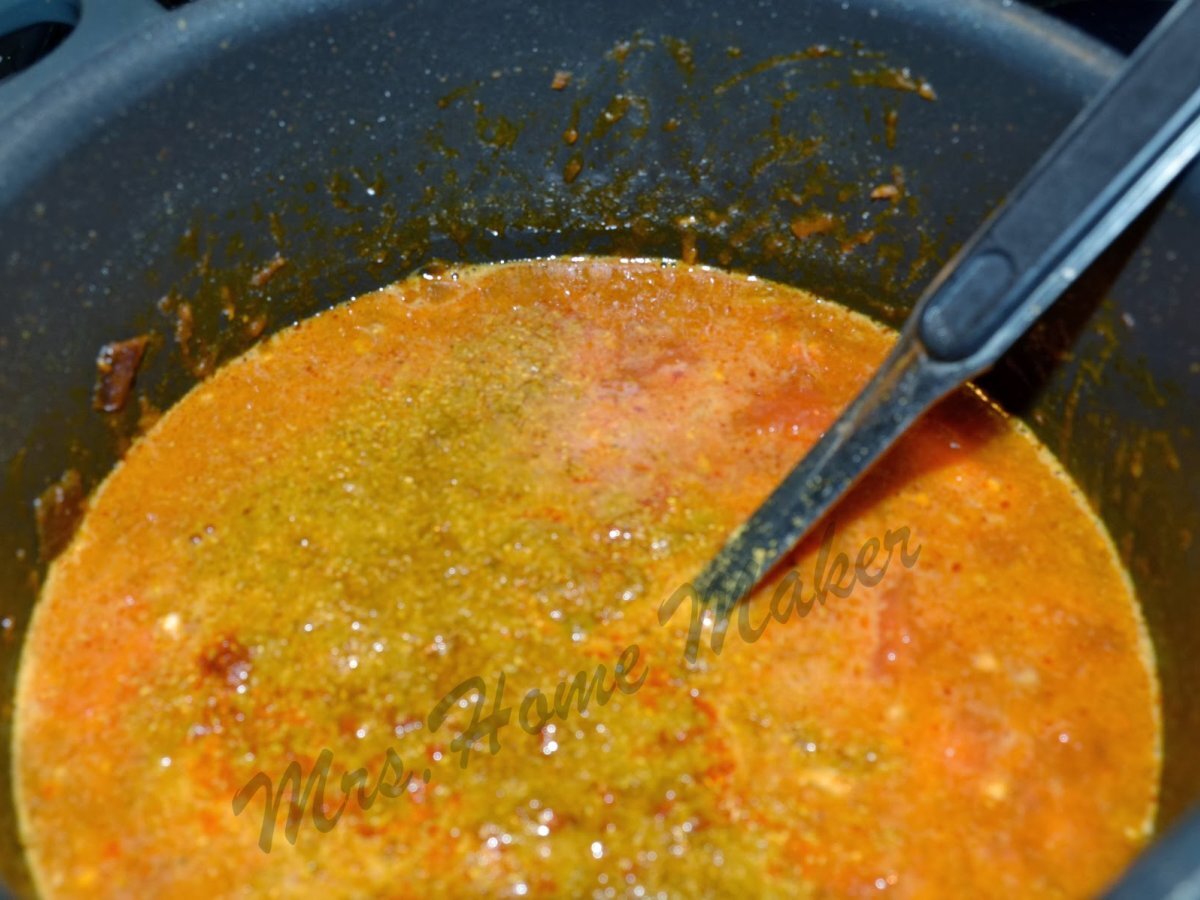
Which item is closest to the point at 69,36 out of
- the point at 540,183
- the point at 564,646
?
the point at 540,183

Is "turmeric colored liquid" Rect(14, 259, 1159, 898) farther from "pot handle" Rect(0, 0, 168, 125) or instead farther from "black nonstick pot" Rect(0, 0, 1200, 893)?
"pot handle" Rect(0, 0, 168, 125)

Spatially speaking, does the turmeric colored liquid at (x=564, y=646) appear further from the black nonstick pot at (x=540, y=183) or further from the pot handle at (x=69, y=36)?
the pot handle at (x=69, y=36)

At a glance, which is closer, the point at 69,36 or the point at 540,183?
the point at 69,36

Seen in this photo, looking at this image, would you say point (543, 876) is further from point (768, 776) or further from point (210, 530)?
point (210, 530)

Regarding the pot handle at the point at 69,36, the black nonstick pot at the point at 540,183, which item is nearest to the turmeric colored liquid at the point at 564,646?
the black nonstick pot at the point at 540,183

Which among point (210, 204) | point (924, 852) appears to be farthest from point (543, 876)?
point (210, 204)

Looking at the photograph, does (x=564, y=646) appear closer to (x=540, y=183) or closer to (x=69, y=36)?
(x=540, y=183)
